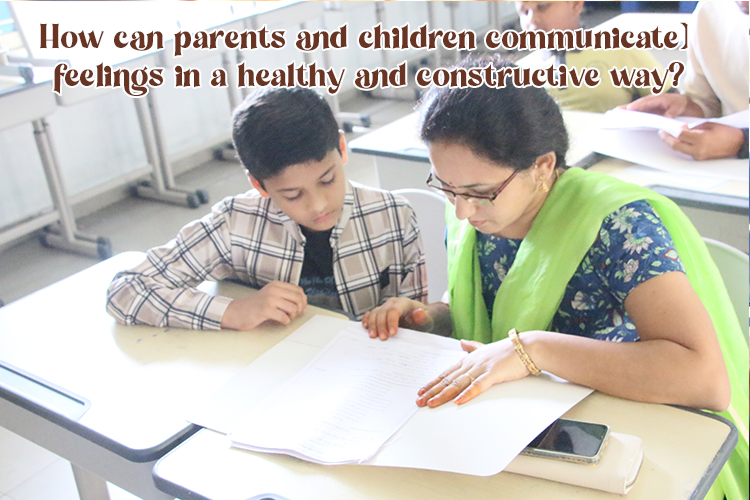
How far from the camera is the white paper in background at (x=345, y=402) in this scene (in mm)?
909

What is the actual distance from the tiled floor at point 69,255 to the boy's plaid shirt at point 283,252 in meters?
0.79

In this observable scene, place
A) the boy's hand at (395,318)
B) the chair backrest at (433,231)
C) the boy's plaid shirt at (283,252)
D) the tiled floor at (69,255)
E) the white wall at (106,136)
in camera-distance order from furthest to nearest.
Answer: the white wall at (106,136) → the tiled floor at (69,255) → the chair backrest at (433,231) → the boy's plaid shirt at (283,252) → the boy's hand at (395,318)

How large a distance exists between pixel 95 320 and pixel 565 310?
2.88ft

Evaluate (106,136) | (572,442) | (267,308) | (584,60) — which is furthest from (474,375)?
(106,136)

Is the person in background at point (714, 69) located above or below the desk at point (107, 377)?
above

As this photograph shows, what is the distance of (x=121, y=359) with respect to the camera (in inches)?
47.7

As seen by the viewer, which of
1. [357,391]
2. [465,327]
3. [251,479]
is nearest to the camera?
[251,479]

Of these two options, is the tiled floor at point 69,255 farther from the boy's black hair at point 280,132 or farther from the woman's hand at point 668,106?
the boy's black hair at point 280,132

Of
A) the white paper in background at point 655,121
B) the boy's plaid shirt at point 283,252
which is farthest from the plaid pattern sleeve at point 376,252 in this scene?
the white paper in background at point 655,121

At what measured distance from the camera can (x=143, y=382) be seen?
3.74ft

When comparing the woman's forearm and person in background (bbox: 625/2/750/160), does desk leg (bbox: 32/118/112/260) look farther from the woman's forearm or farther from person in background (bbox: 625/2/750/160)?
the woman's forearm

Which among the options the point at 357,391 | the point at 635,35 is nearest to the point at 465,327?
the point at 357,391

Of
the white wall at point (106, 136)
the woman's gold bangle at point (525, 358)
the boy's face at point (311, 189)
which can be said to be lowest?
the white wall at point (106, 136)

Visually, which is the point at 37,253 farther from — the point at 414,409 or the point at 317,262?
the point at 414,409
